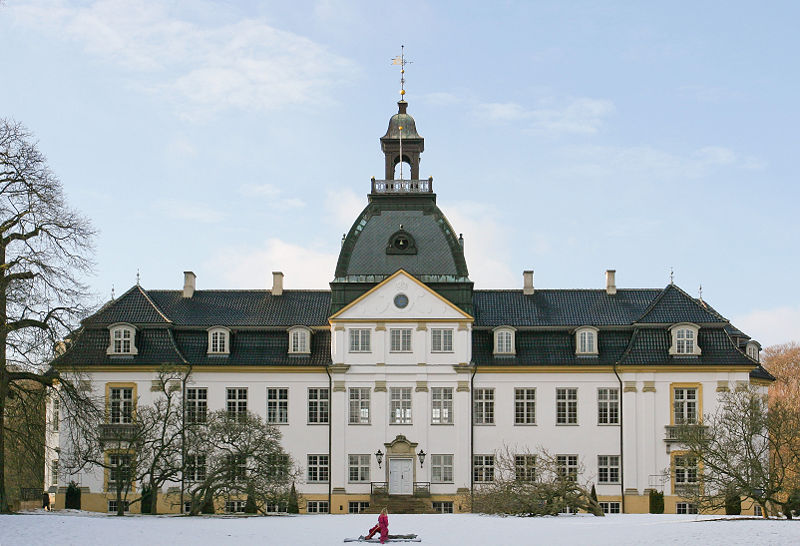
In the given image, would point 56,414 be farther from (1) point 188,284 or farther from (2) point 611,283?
(2) point 611,283

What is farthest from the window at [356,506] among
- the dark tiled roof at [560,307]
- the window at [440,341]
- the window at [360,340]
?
the dark tiled roof at [560,307]

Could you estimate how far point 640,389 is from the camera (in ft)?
168

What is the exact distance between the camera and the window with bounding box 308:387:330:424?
5219 centimetres

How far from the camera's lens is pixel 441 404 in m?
51.5

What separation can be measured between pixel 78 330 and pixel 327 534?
9.53 metres

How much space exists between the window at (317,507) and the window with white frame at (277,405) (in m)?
3.85

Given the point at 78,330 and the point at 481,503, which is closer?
the point at 78,330

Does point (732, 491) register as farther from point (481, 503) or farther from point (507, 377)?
point (507, 377)

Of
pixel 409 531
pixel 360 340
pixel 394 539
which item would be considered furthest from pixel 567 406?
pixel 394 539

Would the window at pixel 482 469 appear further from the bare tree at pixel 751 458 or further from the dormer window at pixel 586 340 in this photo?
the bare tree at pixel 751 458

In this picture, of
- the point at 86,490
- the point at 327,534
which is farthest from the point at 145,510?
the point at 327,534

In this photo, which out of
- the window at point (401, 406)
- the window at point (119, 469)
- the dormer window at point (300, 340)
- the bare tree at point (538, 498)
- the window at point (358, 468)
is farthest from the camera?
the dormer window at point (300, 340)

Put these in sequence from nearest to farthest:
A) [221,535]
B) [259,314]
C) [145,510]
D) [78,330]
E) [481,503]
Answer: [221,535], [78,330], [481,503], [145,510], [259,314]

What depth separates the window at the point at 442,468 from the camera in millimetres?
50906
